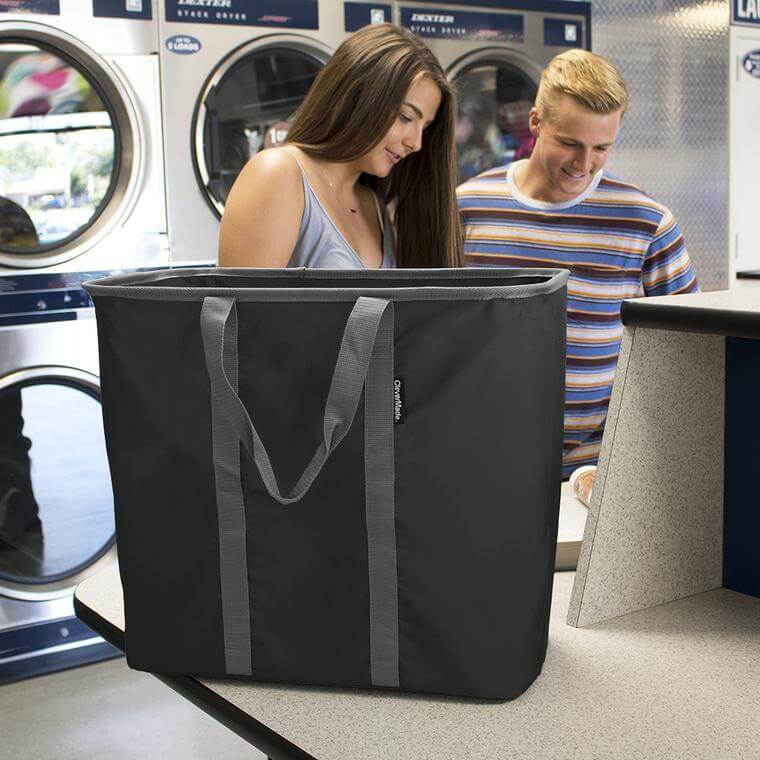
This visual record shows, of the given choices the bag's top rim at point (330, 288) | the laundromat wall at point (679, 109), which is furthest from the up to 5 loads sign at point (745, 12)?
the bag's top rim at point (330, 288)

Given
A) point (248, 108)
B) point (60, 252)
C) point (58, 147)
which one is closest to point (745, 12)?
point (248, 108)

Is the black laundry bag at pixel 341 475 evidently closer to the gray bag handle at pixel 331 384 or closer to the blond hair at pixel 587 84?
the gray bag handle at pixel 331 384

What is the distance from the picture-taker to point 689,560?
132 centimetres

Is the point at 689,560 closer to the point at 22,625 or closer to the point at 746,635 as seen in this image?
the point at 746,635

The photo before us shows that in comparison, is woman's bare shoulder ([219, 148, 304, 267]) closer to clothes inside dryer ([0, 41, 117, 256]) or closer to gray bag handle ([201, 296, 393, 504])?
gray bag handle ([201, 296, 393, 504])

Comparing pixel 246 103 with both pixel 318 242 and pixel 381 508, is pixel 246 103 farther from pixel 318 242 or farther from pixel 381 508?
pixel 381 508

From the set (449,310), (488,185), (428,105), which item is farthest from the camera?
(488,185)

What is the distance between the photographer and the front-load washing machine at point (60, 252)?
3078 millimetres

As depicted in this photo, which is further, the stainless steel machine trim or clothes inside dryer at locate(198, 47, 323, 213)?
the stainless steel machine trim

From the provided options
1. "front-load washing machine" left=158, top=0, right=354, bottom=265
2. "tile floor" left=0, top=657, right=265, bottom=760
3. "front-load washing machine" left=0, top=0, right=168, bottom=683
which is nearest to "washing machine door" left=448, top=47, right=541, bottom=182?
"front-load washing machine" left=158, top=0, right=354, bottom=265

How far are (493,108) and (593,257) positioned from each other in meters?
1.73

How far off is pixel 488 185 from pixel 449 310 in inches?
60.9

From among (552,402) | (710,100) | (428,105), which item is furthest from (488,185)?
(710,100)

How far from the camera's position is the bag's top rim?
950 mm
